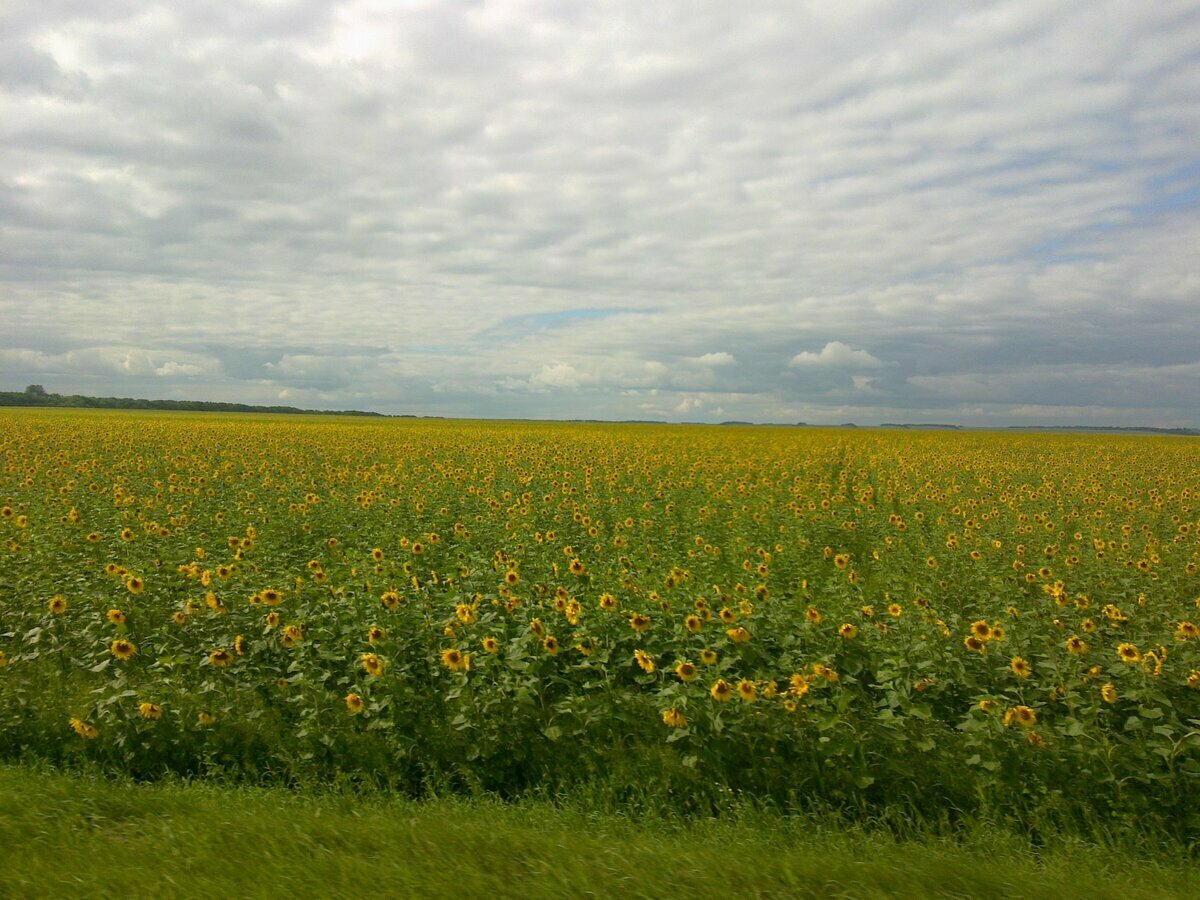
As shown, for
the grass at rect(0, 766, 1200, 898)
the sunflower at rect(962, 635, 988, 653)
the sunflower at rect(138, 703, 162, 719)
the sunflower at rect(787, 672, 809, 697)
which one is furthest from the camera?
the sunflower at rect(962, 635, 988, 653)

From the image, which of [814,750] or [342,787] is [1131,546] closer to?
[814,750]

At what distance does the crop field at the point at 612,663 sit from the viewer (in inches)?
175

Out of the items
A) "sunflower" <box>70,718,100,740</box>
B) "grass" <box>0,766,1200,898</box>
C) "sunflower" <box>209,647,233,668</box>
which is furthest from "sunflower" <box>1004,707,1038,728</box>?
"sunflower" <box>70,718,100,740</box>

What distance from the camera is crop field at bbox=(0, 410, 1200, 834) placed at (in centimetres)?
444

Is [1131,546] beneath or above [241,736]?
above

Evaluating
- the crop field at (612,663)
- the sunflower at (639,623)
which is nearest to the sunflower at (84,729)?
the crop field at (612,663)

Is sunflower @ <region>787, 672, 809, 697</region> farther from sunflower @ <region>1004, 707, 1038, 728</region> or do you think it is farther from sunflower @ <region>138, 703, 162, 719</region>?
sunflower @ <region>138, 703, 162, 719</region>

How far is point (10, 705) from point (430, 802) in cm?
345

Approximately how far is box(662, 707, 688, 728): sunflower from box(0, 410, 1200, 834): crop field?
0.02m

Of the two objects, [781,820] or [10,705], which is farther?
[10,705]

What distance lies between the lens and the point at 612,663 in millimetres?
5941

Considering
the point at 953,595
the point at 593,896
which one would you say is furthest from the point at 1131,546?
the point at 593,896

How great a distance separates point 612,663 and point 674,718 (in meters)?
1.50

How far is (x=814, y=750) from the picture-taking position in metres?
4.48
